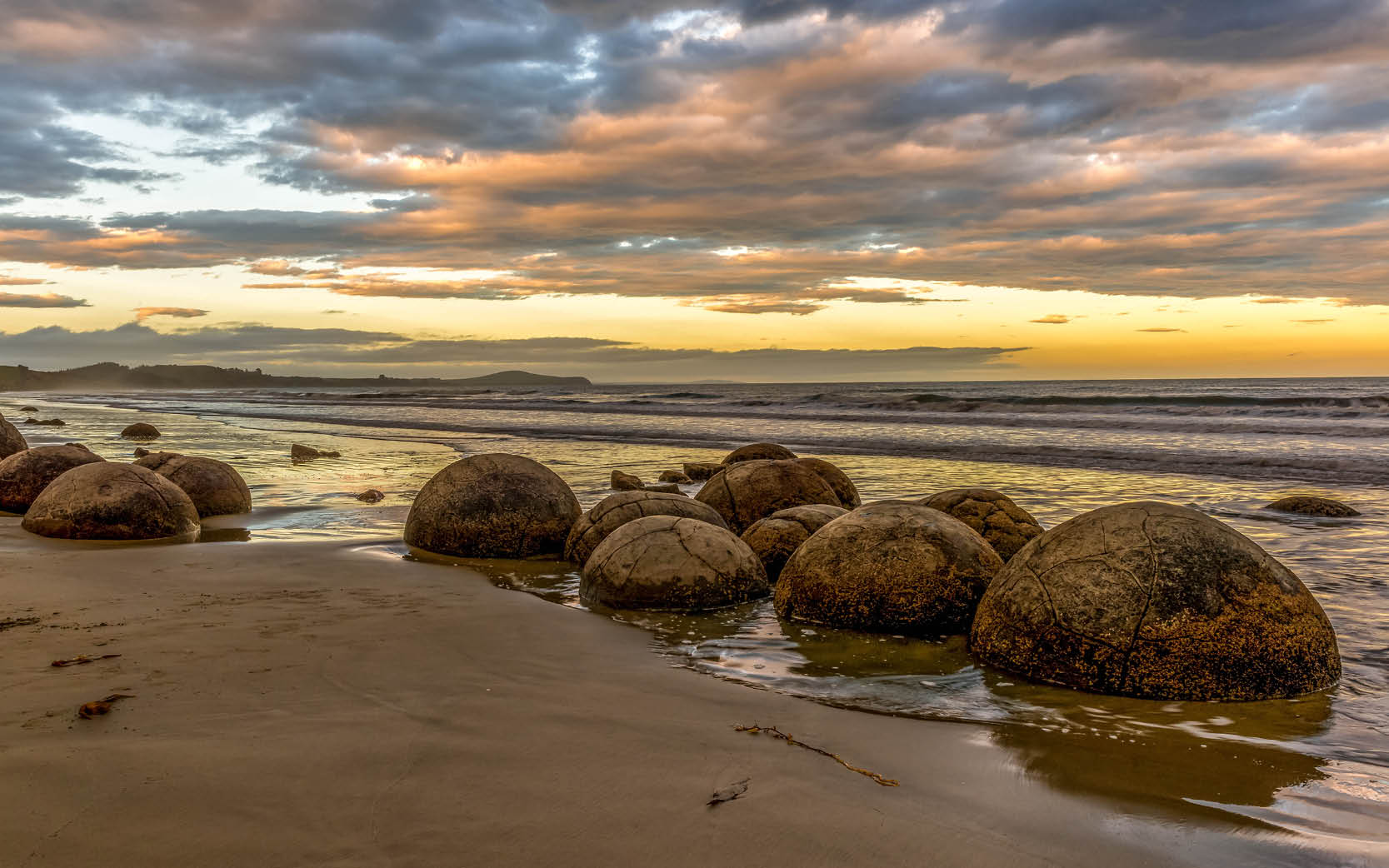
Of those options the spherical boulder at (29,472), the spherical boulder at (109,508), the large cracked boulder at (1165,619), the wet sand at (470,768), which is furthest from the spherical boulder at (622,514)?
the spherical boulder at (29,472)

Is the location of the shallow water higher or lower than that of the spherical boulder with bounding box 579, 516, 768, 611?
lower

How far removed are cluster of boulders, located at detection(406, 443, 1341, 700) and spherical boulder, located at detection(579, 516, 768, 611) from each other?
0.04 feet

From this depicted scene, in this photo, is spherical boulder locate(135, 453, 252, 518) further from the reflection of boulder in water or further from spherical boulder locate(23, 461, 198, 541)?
the reflection of boulder in water

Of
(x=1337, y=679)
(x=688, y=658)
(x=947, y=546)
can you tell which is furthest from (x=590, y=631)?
(x=1337, y=679)

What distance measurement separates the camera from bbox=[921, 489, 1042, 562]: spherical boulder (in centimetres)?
804

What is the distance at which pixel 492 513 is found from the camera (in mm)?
9141

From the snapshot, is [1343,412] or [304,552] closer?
[304,552]

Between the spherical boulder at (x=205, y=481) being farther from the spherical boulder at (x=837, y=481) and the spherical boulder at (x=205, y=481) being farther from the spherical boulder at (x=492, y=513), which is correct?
the spherical boulder at (x=837, y=481)

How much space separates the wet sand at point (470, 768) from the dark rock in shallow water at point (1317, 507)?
9563 mm

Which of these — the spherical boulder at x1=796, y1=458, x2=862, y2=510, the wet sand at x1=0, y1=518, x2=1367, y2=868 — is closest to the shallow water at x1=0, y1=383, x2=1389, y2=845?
the wet sand at x1=0, y1=518, x2=1367, y2=868

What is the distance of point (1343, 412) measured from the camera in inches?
1282

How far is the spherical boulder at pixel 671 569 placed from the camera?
6957mm

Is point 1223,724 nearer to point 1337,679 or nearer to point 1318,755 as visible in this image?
point 1318,755

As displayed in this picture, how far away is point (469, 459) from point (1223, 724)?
7227mm
